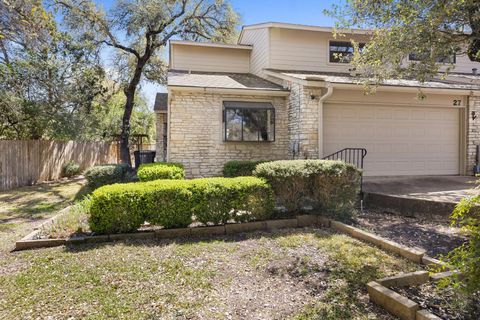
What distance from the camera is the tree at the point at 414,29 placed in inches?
214

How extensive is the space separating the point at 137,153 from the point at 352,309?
15319 millimetres

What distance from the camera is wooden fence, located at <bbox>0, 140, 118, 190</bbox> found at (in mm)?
11000

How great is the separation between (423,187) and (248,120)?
5.78 meters

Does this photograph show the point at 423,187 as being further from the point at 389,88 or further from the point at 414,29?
the point at 414,29

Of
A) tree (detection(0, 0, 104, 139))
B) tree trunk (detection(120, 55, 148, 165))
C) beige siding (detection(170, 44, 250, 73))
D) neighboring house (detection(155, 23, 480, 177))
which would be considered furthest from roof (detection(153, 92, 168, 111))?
neighboring house (detection(155, 23, 480, 177))

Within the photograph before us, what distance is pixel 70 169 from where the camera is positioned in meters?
14.4

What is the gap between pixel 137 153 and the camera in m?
16.6

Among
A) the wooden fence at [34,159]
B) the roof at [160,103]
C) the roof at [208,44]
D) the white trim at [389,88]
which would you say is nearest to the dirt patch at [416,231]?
the white trim at [389,88]

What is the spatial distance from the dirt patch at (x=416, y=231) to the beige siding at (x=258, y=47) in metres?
8.10

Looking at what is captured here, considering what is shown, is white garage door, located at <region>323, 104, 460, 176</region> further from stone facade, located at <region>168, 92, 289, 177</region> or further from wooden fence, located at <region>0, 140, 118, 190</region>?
wooden fence, located at <region>0, 140, 118, 190</region>

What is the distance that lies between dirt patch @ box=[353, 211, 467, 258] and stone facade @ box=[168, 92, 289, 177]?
196 inches

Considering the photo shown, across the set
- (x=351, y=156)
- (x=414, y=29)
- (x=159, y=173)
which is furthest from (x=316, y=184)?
(x=351, y=156)

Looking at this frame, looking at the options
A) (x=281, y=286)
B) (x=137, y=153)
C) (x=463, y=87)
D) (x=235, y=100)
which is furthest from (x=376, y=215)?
(x=137, y=153)

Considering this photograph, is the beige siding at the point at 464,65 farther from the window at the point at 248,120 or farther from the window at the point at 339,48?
the window at the point at 248,120
